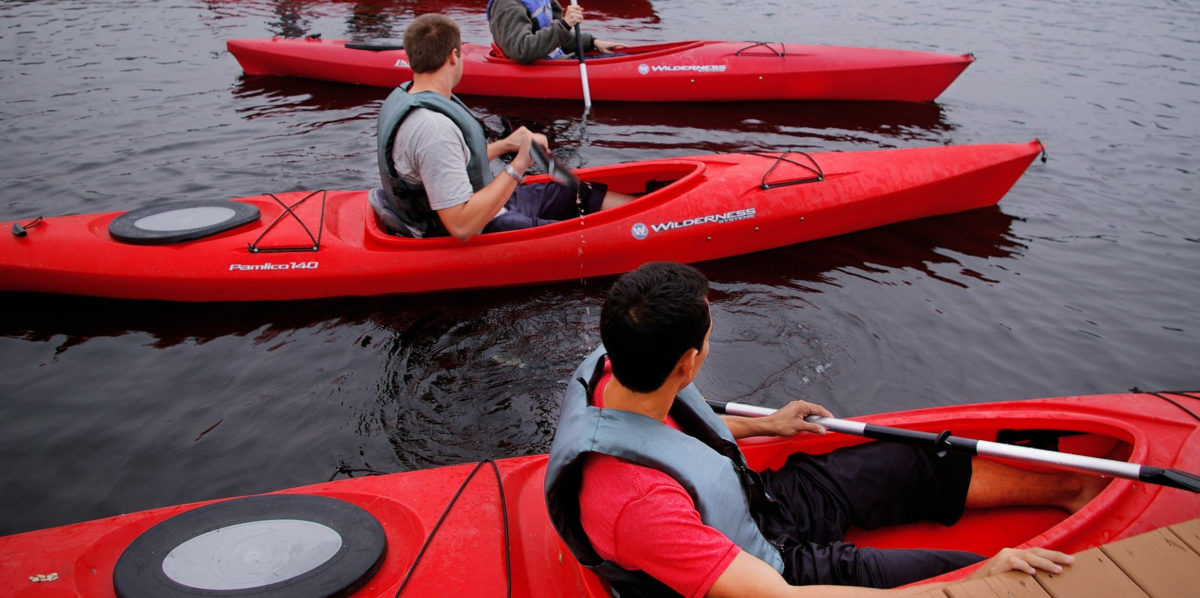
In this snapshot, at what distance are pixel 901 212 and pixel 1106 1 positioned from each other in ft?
29.5

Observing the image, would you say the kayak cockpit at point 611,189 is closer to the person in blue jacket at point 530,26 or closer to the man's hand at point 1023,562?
the person in blue jacket at point 530,26

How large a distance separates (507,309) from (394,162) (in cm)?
101

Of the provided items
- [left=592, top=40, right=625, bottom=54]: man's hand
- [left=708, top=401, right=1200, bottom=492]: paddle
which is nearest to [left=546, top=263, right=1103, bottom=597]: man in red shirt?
[left=708, top=401, right=1200, bottom=492]: paddle

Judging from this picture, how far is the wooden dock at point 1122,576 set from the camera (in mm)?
1665

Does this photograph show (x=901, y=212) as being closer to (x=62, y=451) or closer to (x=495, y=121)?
(x=495, y=121)

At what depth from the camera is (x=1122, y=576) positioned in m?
1.75

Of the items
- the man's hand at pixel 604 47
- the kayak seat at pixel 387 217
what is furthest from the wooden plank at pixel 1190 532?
the man's hand at pixel 604 47

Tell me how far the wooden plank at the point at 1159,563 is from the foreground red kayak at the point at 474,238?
294cm

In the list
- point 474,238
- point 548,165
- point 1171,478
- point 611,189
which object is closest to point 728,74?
point 611,189

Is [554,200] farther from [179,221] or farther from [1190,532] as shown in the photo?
[1190,532]

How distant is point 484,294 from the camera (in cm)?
447

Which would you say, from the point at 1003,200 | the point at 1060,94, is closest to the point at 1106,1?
the point at 1060,94

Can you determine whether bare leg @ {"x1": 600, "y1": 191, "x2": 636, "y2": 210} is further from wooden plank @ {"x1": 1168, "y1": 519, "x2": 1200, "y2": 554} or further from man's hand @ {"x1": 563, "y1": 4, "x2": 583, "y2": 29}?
wooden plank @ {"x1": 1168, "y1": 519, "x2": 1200, "y2": 554}

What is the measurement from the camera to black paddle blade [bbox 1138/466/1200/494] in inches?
79.5
